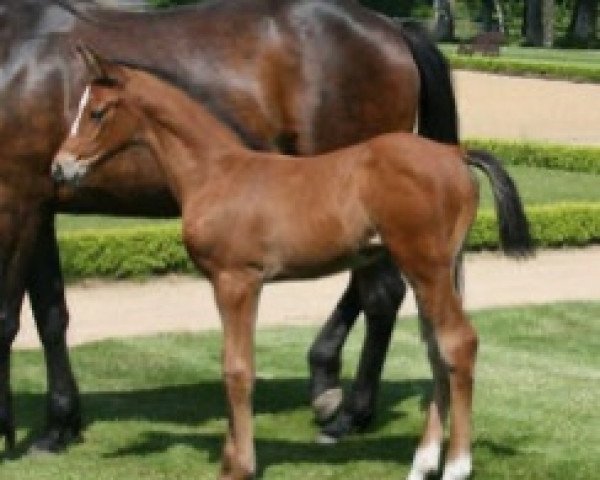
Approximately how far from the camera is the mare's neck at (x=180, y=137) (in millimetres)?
5785

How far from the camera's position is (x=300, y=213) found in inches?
222

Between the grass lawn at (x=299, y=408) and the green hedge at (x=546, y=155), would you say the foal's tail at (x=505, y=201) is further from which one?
the green hedge at (x=546, y=155)

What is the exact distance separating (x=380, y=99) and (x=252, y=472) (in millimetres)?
2243

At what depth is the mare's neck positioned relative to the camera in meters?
5.79

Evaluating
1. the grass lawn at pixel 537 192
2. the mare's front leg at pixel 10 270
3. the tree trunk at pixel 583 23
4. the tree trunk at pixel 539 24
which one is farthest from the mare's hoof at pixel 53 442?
the tree trunk at pixel 583 23

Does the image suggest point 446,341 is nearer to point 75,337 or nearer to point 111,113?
point 111,113

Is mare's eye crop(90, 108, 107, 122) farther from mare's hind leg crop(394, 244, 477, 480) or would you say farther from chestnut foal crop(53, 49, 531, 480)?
mare's hind leg crop(394, 244, 477, 480)

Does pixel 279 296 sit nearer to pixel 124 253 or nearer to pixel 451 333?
pixel 124 253

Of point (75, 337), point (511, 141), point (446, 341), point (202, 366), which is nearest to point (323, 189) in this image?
point (446, 341)

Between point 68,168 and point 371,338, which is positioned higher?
point 68,168

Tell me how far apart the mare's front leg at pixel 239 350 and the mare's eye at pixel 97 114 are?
0.79 metres

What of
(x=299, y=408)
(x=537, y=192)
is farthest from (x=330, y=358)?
(x=537, y=192)

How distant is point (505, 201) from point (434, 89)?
5.42ft

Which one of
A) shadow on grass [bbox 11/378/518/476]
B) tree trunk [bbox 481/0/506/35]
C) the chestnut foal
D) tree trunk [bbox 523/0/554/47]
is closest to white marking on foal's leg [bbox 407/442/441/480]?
the chestnut foal
